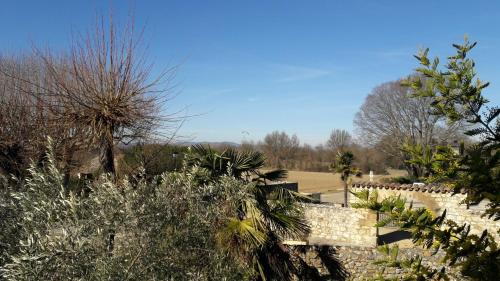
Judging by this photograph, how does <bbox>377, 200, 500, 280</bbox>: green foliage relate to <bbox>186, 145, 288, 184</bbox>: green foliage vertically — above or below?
below

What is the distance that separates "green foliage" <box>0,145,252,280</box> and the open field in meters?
33.0

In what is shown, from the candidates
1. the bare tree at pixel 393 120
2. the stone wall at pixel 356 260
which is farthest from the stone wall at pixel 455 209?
the bare tree at pixel 393 120

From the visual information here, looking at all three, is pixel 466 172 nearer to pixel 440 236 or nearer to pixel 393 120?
pixel 440 236

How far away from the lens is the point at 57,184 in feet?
16.5

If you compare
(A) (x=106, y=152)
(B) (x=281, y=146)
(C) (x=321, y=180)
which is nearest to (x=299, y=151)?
(B) (x=281, y=146)

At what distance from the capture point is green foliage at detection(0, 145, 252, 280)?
158 inches

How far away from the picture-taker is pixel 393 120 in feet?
120

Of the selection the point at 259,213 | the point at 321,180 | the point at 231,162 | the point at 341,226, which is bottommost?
the point at 341,226

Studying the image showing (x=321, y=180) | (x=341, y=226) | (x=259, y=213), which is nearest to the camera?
(x=259, y=213)

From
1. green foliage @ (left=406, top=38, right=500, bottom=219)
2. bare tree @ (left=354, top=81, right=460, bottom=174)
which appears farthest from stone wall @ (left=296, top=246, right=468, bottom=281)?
bare tree @ (left=354, top=81, right=460, bottom=174)

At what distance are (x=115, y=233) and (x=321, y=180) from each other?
45729 millimetres

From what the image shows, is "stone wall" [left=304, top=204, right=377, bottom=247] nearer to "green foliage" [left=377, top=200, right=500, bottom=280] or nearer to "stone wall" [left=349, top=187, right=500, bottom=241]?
"stone wall" [left=349, top=187, right=500, bottom=241]

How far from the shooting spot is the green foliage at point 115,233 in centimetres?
402

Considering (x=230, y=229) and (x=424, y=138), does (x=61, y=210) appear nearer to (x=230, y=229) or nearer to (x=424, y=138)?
(x=230, y=229)
